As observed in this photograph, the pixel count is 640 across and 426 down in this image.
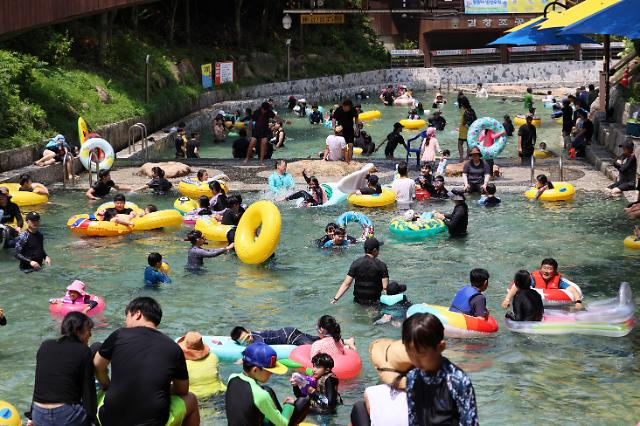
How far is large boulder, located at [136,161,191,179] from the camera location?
2399cm

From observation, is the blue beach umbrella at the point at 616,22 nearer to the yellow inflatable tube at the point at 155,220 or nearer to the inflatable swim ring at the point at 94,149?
the yellow inflatable tube at the point at 155,220

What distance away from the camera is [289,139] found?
116ft

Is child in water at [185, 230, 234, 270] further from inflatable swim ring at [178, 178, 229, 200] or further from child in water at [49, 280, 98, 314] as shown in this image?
inflatable swim ring at [178, 178, 229, 200]

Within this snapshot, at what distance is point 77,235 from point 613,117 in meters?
16.0

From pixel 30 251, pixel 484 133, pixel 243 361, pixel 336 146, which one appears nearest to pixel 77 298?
pixel 30 251

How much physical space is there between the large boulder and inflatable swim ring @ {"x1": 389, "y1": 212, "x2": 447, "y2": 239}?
7.74 metres

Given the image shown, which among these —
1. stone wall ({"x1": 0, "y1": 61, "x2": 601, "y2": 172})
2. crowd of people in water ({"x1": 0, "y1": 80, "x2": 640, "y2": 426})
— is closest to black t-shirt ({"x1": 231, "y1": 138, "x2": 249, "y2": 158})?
crowd of people in water ({"x1": 0, "y1": 80, "x2": 640, "y2": 426})

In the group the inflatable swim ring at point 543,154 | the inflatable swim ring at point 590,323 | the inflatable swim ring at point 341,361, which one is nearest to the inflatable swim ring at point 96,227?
the inflatable swim ring at point 341,361

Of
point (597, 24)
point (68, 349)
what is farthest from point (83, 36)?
point (68, 349)

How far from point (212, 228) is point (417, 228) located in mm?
3621

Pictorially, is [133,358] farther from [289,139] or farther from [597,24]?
[289,139]

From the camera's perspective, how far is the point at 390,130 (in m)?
37.9

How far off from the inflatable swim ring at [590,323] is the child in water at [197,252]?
16.7ft

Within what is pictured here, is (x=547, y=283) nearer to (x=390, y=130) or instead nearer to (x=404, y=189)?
(x=404, y=189)
